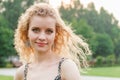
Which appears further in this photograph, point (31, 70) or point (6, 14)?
point (6, 14)

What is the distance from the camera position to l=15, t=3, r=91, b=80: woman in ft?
8.09

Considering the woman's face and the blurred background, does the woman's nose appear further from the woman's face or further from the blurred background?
the blurred background

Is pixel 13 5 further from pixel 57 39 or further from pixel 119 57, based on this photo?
pixel 57 39

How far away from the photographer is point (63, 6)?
81.1m

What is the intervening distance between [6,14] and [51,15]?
60.0 m

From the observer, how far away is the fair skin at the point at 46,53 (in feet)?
8.02

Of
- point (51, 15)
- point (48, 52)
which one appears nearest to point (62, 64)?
point (48, 52)

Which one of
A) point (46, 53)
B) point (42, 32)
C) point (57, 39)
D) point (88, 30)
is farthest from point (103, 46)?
point (42, 32)

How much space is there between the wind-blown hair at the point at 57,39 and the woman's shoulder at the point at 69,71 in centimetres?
23

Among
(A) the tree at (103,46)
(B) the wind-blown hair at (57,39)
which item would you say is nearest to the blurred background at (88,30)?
(A) the tree at (103,46)

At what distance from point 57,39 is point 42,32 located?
290 mm

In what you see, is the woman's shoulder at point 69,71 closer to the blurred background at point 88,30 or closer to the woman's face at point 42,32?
the woman's face at point 42,32

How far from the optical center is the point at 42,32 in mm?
2453

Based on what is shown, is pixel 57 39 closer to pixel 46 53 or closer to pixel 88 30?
pixel 46 53
